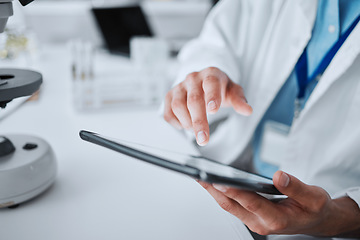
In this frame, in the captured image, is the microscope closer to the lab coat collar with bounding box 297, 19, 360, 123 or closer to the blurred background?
the blurred background

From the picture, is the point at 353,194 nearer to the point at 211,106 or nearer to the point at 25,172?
the point at 211,106

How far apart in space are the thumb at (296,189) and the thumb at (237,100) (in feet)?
0.57

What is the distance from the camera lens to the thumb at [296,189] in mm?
398

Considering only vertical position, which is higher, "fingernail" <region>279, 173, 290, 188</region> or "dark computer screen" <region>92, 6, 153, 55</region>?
"dark computer screen" <region>92, 6, 153, 55</region>

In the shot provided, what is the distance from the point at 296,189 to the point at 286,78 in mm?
490

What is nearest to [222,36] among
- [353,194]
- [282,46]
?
[282,46]

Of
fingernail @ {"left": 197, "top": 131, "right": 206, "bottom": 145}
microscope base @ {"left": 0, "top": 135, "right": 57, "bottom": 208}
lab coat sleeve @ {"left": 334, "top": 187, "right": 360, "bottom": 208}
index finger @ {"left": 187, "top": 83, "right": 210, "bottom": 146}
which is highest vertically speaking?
index finger @ {"left": 187, "top": 83, "right": 210, "bottom": 146}

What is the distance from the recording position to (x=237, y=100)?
578mm

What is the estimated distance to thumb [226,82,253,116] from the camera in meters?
0.56

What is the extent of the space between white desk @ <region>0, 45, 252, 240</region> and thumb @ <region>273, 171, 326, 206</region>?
0.11 meters

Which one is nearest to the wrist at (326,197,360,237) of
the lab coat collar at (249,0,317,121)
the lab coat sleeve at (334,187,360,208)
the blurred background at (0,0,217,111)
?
the lab coat sleeve at (334,187,360,208)

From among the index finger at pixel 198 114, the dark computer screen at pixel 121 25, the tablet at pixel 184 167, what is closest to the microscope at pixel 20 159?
the tablet at pixel 184 167

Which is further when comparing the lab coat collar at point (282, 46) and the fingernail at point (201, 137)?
the lab coat collar at point (282, 46)

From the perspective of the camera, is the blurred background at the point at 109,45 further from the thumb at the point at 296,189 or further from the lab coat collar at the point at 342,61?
the thumb at the point at 296,189
